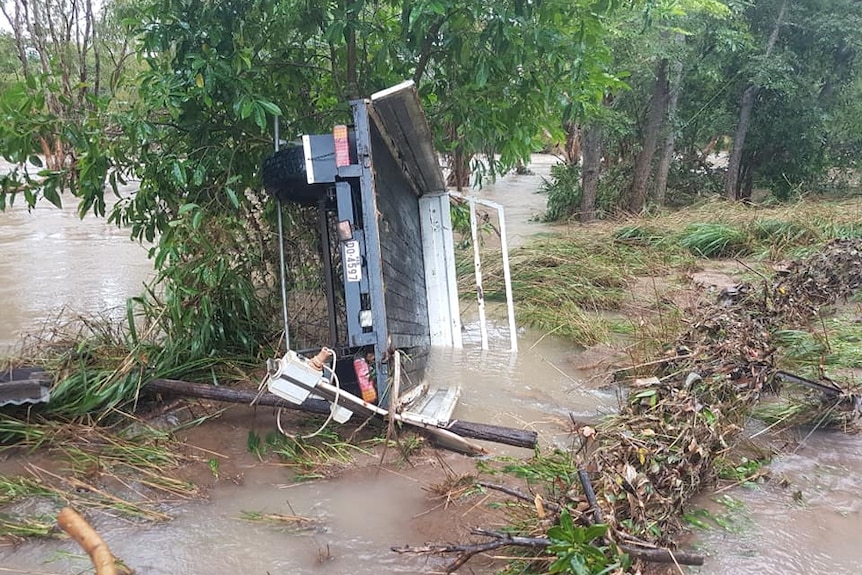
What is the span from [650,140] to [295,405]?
9.89 meters

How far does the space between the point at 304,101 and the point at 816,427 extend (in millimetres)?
4142

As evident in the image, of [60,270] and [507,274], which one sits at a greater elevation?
[60,270]

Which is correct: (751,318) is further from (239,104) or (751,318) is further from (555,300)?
(239,104)

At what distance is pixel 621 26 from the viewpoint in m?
8.52

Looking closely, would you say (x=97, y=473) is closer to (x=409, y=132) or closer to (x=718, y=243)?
(x=409, y=132)

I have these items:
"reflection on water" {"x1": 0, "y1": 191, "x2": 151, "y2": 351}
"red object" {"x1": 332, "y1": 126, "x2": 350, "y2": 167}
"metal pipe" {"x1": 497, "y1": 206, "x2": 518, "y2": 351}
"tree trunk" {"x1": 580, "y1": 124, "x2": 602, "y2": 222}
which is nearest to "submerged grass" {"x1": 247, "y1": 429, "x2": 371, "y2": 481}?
"red object" {"x1": 332, "y1": 126, "x2": 350, "y2": 167}

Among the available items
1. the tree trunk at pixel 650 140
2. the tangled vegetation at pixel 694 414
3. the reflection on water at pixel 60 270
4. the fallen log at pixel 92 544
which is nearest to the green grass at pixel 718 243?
the tangled vegetation at pixel 694 414

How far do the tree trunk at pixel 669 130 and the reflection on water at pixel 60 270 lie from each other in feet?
28.7

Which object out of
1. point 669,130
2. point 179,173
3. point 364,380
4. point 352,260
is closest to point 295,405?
point 364,380

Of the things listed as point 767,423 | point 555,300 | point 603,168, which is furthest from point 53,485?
point 603,168

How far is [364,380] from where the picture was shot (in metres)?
3.03

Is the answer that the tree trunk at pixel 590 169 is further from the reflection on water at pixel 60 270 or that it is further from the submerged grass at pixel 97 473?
the submerged grass at pixel 97 473

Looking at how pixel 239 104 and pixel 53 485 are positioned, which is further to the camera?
pixel 239 104

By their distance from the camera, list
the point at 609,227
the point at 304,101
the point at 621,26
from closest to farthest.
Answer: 1. the point at 304,101
2. the point at 621,26
3. the point at 609,227
